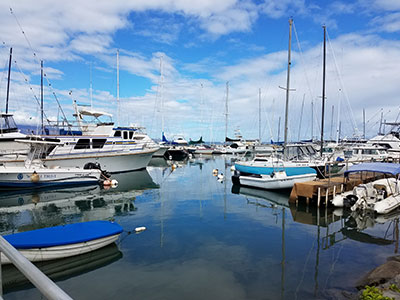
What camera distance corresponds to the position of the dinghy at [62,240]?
27.9 ft

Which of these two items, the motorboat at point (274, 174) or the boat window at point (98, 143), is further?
the boat window at point (98, 143)

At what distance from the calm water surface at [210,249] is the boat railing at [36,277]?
19.2 feet

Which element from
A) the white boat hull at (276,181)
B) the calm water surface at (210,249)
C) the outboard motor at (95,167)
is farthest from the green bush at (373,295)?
the outboard motor at (95,167)

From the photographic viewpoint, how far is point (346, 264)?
890 centimetres

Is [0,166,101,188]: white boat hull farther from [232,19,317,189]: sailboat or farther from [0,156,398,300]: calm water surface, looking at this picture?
[232,19,317,189]: sailboat

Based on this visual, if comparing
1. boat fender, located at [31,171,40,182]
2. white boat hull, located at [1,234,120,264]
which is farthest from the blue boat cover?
boat fender, located at [31,171,40,182]

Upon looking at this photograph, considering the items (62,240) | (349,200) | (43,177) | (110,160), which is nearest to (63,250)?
(62,240)

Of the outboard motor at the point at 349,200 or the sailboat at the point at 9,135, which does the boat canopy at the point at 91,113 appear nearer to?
the sailboat at the point at 9,135

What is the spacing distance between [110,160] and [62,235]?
22046 millimetres

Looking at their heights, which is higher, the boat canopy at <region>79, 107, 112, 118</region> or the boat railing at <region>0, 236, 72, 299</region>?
the boat canopy at <region>79, 107, 112, 118</region>

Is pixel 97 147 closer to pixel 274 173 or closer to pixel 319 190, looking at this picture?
pixel 274 173

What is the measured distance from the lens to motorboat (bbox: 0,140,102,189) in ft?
71.1

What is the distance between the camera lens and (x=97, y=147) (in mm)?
30234

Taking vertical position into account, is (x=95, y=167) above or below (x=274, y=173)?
below
